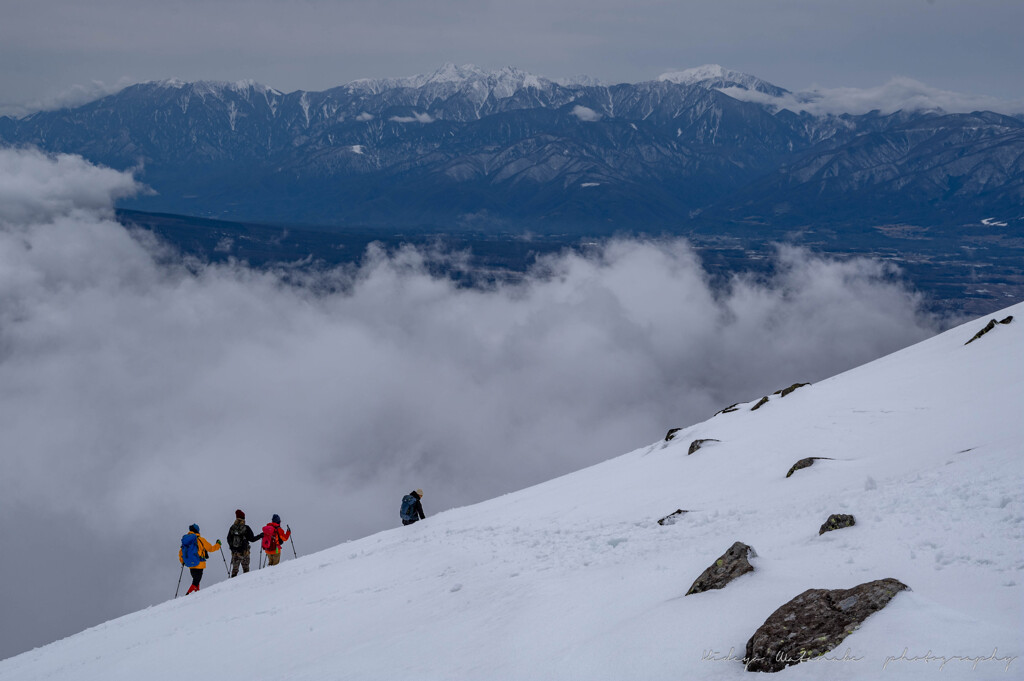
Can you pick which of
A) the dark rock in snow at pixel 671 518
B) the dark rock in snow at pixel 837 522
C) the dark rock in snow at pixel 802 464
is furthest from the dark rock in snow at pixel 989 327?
the dark rock in snow at pixel 837 522

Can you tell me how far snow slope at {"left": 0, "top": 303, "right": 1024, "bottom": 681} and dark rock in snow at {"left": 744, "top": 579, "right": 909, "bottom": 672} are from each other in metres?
0.18

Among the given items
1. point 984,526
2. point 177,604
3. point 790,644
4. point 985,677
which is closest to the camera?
point 985,677

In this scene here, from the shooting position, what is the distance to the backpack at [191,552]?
2539 centimetres

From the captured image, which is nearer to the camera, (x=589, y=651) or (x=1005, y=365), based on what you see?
(x=589, y=651)

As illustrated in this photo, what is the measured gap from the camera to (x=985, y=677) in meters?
6.46

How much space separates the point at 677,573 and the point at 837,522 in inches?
126

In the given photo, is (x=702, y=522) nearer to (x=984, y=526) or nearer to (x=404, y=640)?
(x=984, y=526)

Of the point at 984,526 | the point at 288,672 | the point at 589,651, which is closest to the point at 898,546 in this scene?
the point at 984,526

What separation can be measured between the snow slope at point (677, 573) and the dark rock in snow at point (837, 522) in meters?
0.18

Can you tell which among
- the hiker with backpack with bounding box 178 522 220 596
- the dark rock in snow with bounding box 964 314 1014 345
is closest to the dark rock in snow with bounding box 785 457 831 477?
the dark rock in snow with bounding box 964 314 1014 345

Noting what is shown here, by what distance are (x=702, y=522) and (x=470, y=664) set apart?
299 inches

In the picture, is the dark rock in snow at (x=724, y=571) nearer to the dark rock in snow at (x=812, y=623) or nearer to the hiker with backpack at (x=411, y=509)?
the dark rock in snow at (x=812, y=623)

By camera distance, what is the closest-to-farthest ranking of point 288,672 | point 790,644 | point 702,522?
point 790,644
point 288,672
point 702,522

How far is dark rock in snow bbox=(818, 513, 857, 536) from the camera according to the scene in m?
12.0
